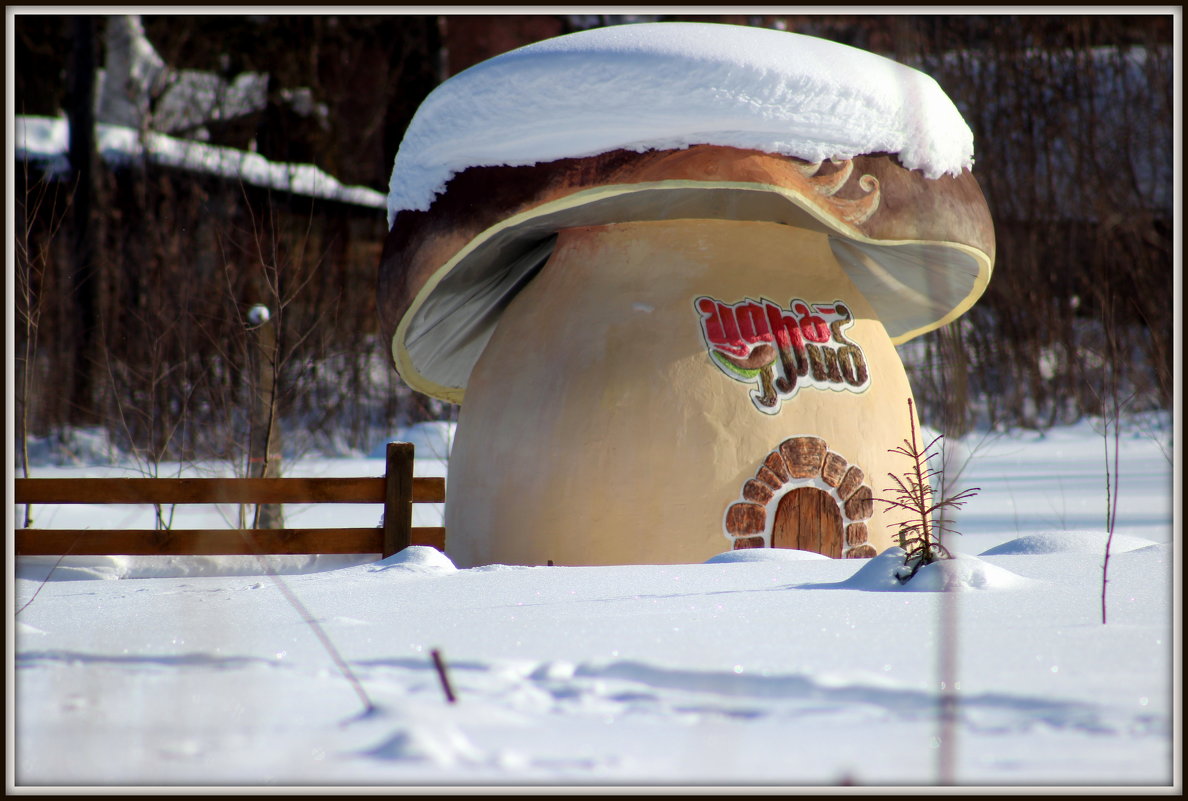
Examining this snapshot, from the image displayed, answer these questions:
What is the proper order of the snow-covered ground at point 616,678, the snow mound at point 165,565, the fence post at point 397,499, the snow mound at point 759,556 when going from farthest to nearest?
the snow mound at point 165,565, the fence post at point 397,499, the snow mound at point 759,556, the snow-covered ground at point 616,678

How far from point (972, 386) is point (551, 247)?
10.4 metres

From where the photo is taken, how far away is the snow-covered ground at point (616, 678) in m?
1.86

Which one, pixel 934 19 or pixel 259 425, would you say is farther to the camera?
pixel 934 19

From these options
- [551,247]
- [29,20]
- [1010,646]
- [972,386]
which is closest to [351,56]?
→ [29,20]

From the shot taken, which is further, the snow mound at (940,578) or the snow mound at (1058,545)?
the snow mound at (1058,545)

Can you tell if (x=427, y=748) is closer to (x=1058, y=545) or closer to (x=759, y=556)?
(x=759, y=556)

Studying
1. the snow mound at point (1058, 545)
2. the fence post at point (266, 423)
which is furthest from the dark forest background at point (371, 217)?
the snow mound at point (1058, 545)

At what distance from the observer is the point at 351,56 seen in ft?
62.3

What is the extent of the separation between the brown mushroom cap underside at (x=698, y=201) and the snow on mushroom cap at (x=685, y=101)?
0.19ft

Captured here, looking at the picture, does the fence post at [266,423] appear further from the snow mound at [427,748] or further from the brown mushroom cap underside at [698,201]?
the snow mound at [427,748]

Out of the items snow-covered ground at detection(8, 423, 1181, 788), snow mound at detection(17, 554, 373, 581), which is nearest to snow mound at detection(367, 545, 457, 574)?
snow-covered ground at detection(8, 423, 1181, 788)

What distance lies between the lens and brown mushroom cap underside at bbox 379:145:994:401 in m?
4.94

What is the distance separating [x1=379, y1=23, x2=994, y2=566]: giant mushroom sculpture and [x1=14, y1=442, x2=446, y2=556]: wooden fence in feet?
1.73

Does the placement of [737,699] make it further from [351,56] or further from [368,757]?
[351,56]
